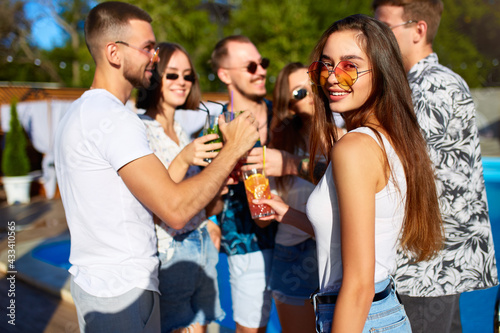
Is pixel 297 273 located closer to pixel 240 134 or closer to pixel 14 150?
pixel 240 134

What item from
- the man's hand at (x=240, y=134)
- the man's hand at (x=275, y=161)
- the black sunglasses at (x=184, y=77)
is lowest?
the man's hand at (x=275, y=161)

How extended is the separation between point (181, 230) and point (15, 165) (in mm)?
8170

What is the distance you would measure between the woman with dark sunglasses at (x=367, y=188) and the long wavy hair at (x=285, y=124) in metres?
1.07

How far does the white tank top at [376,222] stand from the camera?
136 centimetres

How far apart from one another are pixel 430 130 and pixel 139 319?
63.5 inches

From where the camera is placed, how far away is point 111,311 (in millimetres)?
1729

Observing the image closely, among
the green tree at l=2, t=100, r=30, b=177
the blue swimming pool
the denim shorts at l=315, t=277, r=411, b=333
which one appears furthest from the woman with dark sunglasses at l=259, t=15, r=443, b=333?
the green tree at l=2, t=100, r=30, b=177

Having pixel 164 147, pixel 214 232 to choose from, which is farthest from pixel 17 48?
pixel 214 232

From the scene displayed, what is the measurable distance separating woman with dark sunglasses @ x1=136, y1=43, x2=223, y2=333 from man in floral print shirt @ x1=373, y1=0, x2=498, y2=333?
1.09m

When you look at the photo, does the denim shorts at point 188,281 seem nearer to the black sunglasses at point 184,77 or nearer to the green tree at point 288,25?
the black sunglasses at point 184,77

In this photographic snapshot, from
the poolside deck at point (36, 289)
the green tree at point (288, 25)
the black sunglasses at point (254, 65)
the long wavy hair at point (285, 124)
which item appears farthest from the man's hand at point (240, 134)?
the green tree at point (288, 25)

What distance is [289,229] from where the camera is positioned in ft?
8.13

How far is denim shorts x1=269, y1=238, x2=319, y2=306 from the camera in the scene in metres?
2.47

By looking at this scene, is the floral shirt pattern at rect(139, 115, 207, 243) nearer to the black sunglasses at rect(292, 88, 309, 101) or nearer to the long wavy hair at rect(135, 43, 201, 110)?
the long wavy hair at rect(135, 43, 201, 110)
